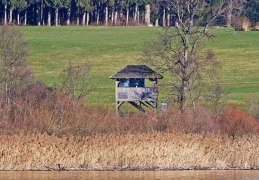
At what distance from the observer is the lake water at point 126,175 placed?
32750 millimetres

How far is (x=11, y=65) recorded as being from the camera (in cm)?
5156

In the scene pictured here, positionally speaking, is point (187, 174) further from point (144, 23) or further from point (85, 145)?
point (144, 23)

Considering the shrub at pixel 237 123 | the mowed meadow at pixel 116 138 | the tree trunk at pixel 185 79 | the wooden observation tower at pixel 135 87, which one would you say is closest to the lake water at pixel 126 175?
the mowed meadow at pixel 116 138

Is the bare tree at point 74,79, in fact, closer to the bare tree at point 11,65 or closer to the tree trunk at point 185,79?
the bare tree at point 11,65

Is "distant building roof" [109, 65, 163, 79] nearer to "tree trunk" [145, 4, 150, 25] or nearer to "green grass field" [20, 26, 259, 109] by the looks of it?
"green grass field" [20, 26, 259, 109]

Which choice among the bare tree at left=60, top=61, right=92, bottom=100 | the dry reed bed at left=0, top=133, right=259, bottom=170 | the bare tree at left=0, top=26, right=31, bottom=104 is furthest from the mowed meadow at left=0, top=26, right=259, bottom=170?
→ the bare tree at left=60, top=61, right=92, bottom=100

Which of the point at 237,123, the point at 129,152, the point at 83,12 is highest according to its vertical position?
the point at 83,12

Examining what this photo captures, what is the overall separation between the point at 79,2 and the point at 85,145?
77.7 meters

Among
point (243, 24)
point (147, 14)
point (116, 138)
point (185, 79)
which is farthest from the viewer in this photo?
point (147, 14)

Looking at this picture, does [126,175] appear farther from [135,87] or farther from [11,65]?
[11,65]

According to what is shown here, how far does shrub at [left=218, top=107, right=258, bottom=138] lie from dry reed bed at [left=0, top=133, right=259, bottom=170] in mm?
3014

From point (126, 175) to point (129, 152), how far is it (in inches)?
61.8

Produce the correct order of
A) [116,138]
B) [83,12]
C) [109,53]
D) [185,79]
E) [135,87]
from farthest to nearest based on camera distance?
1. [83,12]
2. [109,53]
3. [135,87]
4. [185,79]
5. [116,138]

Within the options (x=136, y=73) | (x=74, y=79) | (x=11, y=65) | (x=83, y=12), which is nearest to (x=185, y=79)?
(x=136, y=73)
